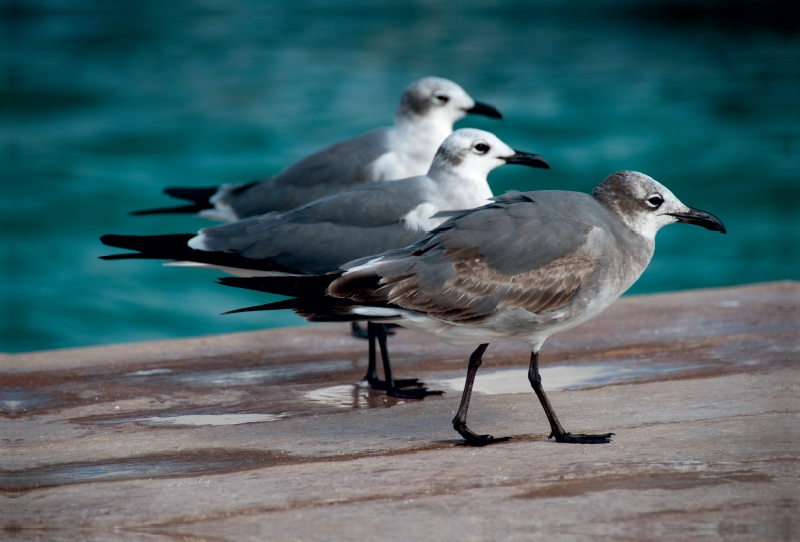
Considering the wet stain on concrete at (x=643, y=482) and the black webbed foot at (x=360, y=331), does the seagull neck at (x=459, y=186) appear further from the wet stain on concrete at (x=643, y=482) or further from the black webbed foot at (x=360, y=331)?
the wet stain on concrete at (x=643, y=482)

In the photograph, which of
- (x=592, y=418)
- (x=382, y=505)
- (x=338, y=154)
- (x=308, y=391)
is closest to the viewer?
(x=382, y=505)

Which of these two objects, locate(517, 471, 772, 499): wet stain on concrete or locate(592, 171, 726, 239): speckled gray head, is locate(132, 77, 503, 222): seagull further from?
locate(517, 471, 772, 499): wet stain on concrete

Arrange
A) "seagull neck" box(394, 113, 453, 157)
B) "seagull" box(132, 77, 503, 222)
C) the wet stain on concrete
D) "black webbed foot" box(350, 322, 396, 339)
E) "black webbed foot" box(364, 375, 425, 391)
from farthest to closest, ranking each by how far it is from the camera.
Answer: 1. "seagull neck" box(394, 113, 453, 157)
2. "seagull" box(132, 77, 503, 222)
3. "black webbed foot" box(350, 322, 396, 339)
4. "black webbed foot" box(364, 375, 425, 391)
5. the wet stain on concrete

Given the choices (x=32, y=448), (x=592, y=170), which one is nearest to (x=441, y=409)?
(x=32, y=448)

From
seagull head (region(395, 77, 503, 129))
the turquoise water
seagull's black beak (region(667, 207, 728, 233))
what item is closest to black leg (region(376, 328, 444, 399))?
seagull's black beak (region(667, 207, 728, 233))

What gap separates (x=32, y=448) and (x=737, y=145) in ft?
44.1

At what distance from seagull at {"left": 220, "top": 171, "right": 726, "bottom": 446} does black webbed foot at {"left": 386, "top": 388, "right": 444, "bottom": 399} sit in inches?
26.0

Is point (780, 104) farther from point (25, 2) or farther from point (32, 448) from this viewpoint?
point (32, 448)

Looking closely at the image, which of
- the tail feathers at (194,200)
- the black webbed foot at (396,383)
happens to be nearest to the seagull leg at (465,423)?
the black webbed foot at (396,383)

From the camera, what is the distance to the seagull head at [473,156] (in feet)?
14.9

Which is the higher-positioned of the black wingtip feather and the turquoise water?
the turquoise water

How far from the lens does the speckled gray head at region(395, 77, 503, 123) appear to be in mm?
5660

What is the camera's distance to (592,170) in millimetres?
13297

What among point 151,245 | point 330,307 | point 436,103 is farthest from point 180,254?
point 436,103
